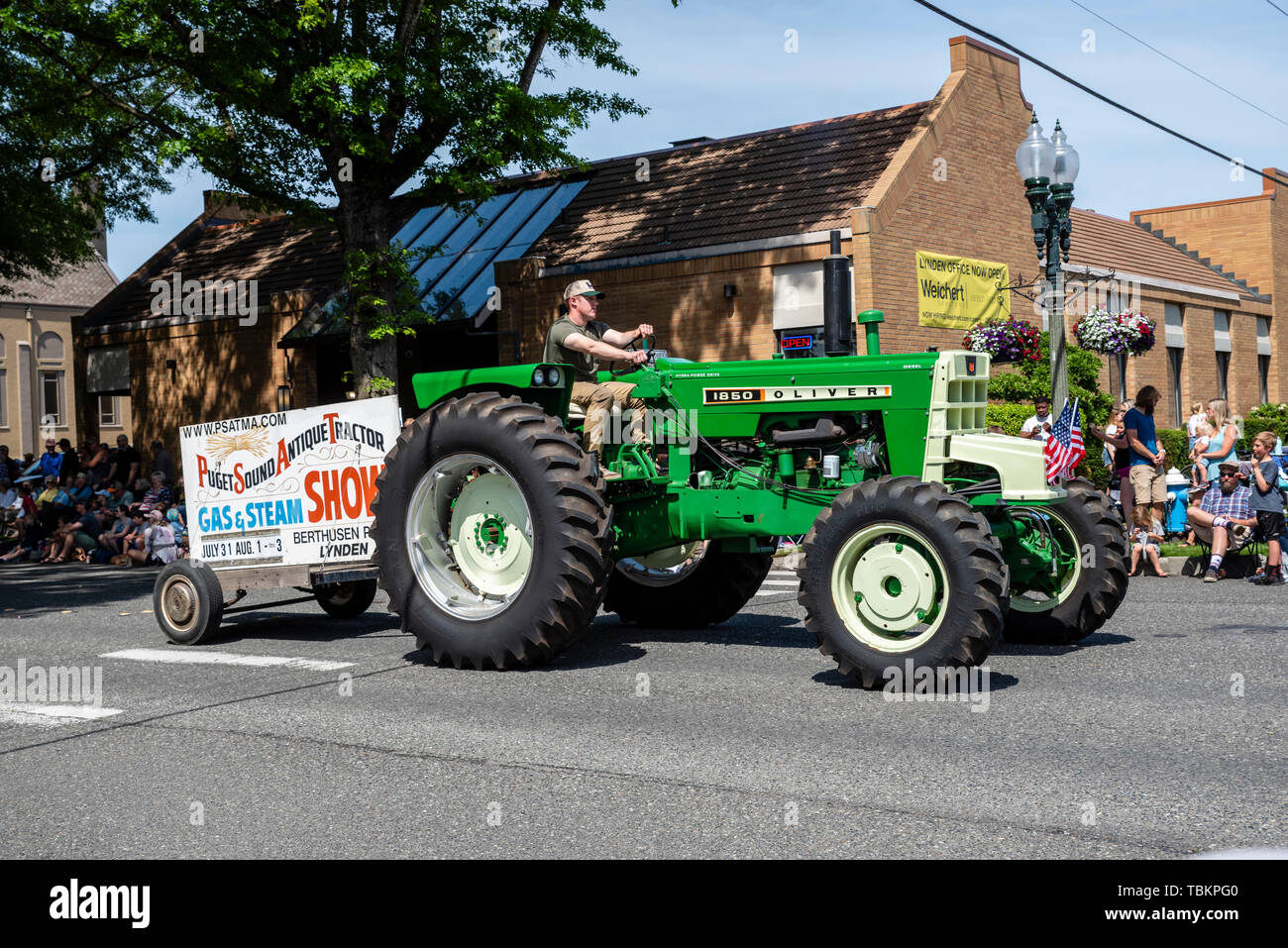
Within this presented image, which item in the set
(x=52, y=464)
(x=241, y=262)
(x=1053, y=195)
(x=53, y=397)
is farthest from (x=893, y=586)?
(x=53, y=397)

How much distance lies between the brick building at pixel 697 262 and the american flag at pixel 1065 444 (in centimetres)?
714

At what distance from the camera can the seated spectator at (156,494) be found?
20.0m

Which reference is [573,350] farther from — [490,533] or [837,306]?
[837,306]

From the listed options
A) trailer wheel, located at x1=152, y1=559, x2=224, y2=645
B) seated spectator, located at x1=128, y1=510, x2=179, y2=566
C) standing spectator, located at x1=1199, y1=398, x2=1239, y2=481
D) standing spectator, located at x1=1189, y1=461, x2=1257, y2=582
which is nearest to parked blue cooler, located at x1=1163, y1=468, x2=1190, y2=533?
standing spectator, located at x1=1199, y1=398, x2=1239, y2=481

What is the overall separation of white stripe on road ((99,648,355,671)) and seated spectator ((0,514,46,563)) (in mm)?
13126

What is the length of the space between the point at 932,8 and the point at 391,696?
9.58 metres

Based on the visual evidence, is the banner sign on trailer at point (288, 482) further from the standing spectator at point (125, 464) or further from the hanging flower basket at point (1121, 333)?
the standing spectator at point (125, 464)

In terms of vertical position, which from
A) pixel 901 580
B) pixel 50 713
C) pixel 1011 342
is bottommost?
pixel 50 713

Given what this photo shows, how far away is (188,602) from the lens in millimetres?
9930

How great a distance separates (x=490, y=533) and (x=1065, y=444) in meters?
8.09

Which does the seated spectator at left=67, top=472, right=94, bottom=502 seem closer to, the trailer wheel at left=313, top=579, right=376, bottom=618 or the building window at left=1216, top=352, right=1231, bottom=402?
the trailer wheel at left=313, top=579, right=376, bottom=618

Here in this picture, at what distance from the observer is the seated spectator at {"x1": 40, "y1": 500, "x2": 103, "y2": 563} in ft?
67.6
